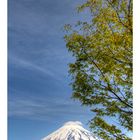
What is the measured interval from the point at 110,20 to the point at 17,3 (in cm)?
120

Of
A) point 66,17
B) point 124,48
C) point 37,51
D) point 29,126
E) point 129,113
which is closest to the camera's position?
point 124,48

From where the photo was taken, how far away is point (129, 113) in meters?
3.07

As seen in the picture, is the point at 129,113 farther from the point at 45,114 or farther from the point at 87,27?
the point at 45,114

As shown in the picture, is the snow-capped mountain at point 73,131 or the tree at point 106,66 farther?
the snow-capped mountain at point 73,131

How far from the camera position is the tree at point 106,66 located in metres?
2.95

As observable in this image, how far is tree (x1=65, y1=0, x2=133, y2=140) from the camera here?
116 inches

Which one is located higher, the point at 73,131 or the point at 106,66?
the point at 73,131

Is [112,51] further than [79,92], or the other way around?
[79,92]

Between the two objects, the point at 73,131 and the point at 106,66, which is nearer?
the point at 106,66

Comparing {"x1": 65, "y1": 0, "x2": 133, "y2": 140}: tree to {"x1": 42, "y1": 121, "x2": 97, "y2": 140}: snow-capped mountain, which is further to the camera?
{"x1": 42, "y1": 121, "x2": 97, "y2": 140}: snow-capped mountain

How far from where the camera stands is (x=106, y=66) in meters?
3.03
